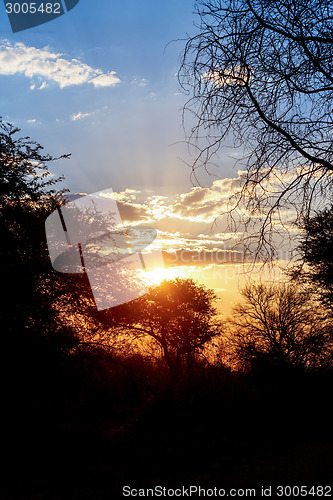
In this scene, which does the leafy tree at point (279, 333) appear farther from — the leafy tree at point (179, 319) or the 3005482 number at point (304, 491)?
the 3005482 number at point (304, 491)

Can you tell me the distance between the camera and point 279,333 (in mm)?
26141

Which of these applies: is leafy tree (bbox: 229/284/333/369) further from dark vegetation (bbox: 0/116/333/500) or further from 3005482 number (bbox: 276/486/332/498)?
3005482 number (bbox: 276/486/332/498)

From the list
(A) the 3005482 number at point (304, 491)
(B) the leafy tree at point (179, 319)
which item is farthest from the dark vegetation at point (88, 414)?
(B) the leafy tree at point (179, 319)

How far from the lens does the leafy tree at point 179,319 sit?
2330 centimetres

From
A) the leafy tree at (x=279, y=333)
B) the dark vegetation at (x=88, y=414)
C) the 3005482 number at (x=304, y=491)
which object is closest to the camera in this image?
the 3005482 number at (x=304, y=491)

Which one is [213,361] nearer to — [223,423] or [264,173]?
[223,423]

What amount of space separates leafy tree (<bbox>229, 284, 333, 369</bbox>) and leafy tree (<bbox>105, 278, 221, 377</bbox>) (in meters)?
2.74

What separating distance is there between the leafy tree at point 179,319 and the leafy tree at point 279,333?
108 inches

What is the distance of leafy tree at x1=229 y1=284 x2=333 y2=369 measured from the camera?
21.5m

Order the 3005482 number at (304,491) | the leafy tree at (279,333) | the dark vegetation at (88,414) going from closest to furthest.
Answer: the 3005482 number at (304,491) → the dark vegetation at (88,414) → the leafy tree at (279,333)

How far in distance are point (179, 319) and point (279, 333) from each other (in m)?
9.34

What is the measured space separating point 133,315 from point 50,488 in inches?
486

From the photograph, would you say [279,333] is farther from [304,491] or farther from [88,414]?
[304,491]

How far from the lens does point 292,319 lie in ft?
84.9
